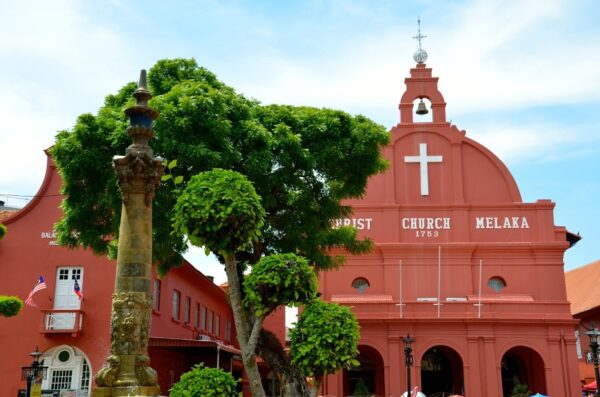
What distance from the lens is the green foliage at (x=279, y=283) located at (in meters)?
11.7

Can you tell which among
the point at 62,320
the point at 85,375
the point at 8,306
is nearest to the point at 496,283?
the point at 85,375

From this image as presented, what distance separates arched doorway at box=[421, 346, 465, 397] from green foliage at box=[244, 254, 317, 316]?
60.2ft

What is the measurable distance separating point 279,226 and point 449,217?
14.0 metres

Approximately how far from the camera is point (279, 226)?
16641mm

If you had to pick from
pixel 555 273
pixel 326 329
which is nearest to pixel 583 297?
pixel 555 273

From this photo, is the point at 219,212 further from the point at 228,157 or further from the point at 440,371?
the point at 440,371

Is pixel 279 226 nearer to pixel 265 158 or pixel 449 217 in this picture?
pixel 265 158

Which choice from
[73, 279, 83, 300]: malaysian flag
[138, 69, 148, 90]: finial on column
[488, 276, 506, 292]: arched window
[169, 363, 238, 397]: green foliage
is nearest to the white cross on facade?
[488, 276, 506, 292]: arched window

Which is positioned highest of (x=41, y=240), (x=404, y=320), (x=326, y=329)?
(x=41, y=240)

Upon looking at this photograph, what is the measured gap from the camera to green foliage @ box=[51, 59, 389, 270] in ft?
48.0

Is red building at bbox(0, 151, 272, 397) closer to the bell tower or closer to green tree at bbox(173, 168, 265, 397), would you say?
green tree at bbox(173, 168, 265, 397)

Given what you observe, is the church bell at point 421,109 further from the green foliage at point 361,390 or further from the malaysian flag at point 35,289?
the malaysian flag at point 35,289

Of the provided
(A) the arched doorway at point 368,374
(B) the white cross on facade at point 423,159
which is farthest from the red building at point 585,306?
(B) the white cross on facade at point 423,159

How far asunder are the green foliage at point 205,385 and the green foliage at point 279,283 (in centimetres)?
133
